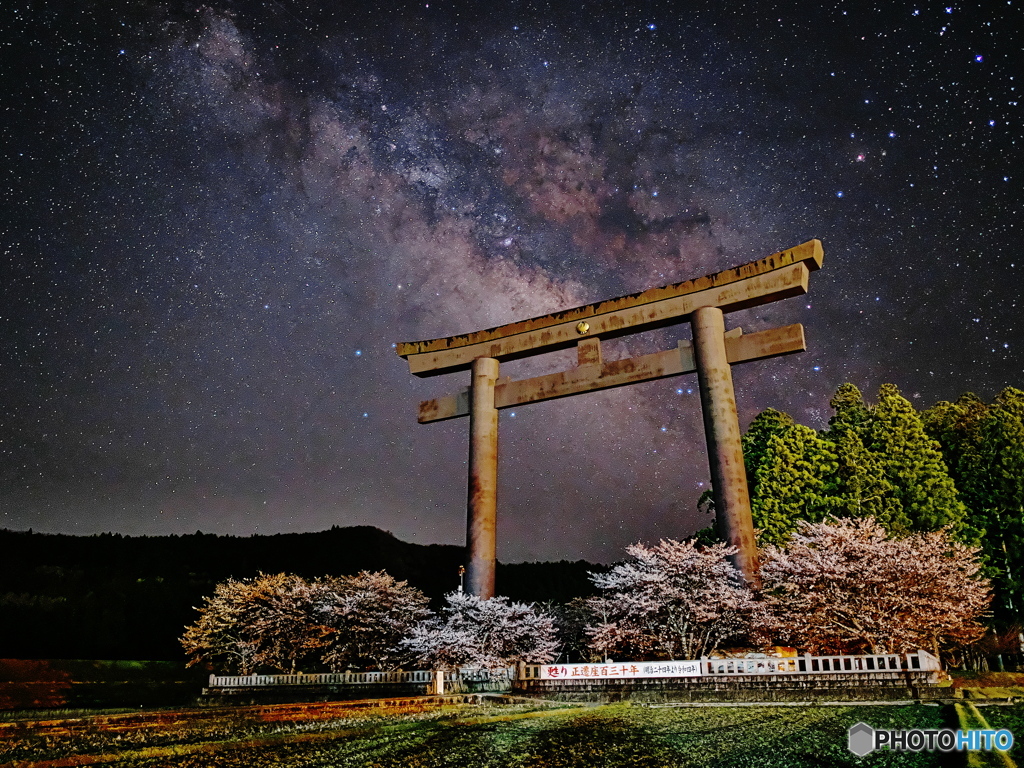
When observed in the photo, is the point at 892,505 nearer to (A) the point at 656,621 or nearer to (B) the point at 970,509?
(B) the point at 970,509

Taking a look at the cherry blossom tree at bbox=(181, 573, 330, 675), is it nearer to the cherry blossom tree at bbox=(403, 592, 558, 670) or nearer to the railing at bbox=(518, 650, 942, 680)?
the cherry blossom tree at bbox=(403, 592, 558, 670)

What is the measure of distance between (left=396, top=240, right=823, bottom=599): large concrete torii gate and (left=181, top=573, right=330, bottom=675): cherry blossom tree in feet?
33.1

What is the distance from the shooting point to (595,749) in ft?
33.6

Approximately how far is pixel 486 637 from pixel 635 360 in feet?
41.0

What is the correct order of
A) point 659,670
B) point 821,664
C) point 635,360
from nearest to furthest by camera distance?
point 821,664, point 659,670, point 635,360

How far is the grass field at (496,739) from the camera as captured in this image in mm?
9352

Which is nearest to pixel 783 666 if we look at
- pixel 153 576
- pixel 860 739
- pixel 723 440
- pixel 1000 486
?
pixel 860 739

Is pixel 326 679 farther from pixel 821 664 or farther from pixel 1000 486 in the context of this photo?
pixel 1000 486

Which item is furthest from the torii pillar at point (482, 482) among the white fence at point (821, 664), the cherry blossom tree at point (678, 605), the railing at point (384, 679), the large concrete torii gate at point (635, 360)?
the white fence at point (821, 664)

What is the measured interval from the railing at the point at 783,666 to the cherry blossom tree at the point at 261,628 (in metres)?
15.0

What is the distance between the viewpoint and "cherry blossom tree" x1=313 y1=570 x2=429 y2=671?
30.7 m

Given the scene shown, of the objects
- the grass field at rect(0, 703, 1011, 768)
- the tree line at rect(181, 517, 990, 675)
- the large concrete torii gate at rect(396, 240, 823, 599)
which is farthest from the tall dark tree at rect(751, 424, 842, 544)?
the grass field at rect(0, 703, 1011, 768)

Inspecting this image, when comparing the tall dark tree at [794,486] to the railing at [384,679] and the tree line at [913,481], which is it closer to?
the tree line at [913,481]

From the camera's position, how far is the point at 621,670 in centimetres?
1980
